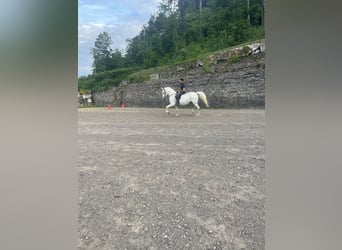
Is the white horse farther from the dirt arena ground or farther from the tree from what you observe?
the tree

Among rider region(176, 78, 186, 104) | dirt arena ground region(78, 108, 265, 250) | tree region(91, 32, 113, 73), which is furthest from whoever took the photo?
rider region(176, 78, 186, 104)

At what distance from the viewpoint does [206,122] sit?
1.25 metres

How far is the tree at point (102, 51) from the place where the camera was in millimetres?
1181

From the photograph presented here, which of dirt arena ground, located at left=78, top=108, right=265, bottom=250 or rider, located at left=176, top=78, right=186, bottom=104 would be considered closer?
dirt arena ground, located at left=78, top=108, right=265, bottom=250

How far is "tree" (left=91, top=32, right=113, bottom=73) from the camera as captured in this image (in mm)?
1181

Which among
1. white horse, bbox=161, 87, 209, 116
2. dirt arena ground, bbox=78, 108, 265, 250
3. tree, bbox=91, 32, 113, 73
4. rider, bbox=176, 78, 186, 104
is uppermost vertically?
tree, bbox=91, 32, 113, 73

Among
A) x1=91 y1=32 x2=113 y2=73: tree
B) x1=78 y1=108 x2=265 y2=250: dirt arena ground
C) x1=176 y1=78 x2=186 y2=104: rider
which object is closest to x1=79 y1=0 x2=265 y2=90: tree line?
x1=91 y1=32 x2=113 y2=73: tree

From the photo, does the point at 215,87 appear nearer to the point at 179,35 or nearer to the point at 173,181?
the point at 179,35

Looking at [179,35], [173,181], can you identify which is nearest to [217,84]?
[179,35]

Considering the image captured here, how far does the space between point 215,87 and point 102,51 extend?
0.61m

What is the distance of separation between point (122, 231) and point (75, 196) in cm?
26
